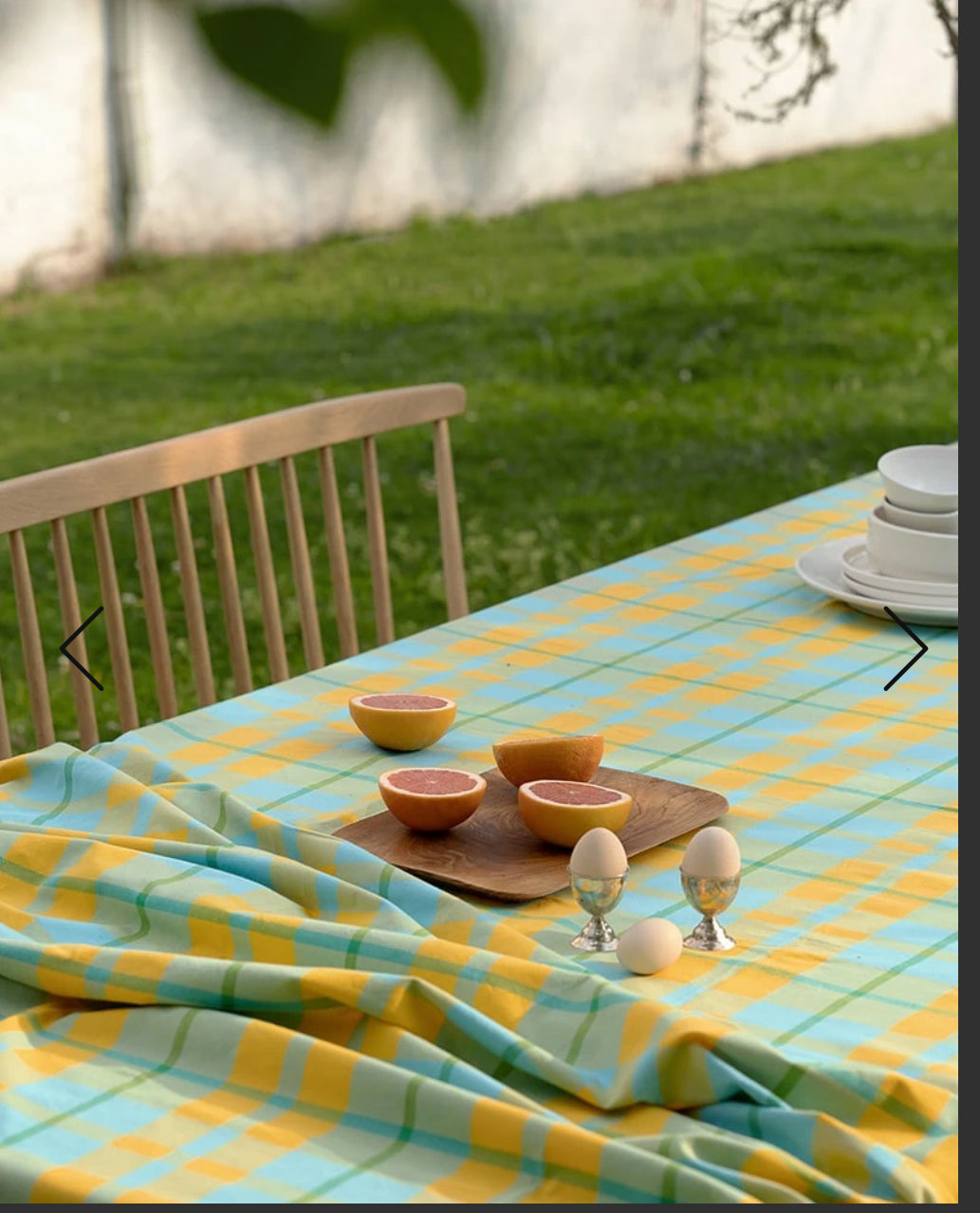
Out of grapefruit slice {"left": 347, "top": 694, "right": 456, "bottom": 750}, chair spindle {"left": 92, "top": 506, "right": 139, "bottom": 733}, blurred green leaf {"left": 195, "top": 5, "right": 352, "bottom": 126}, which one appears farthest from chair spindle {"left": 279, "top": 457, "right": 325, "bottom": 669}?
blurred green leaf {"left": 195, "top": 5, "right": 352, "bottom": 126}

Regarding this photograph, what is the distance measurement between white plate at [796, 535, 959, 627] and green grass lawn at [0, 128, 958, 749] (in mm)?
3131

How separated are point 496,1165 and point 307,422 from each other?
53.8 inches

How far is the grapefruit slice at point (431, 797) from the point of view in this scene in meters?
1.29

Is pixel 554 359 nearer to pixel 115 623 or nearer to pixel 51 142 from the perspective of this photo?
pixel 51 142

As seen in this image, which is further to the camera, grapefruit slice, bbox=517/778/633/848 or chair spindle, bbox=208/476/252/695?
chair spindle, bbox=208/476/252/695

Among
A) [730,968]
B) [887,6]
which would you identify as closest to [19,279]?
[887,6]

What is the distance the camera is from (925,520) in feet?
6.13

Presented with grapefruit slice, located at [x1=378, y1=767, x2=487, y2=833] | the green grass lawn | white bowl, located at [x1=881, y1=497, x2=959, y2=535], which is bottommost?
the green grass lawn


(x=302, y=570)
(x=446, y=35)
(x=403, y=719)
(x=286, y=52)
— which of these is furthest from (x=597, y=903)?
(x=446, y=35)

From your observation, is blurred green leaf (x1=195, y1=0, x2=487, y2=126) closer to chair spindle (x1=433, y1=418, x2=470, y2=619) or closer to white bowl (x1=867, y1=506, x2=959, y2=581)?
chair spindle (x1=433, y1=418, x2=470, y2=619)

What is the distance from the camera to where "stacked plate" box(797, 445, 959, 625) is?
1.83 metres

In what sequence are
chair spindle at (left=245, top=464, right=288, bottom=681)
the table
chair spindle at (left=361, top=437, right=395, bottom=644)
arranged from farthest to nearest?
1. chair spindle at (left=361, top=437, right=395, bottom=644)
2. chair spindle at (left=245, top=464, right=288, bottom=681)
3. the table

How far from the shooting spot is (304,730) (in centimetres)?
158

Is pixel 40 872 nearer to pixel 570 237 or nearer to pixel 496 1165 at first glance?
Result: pixel 496 1165
